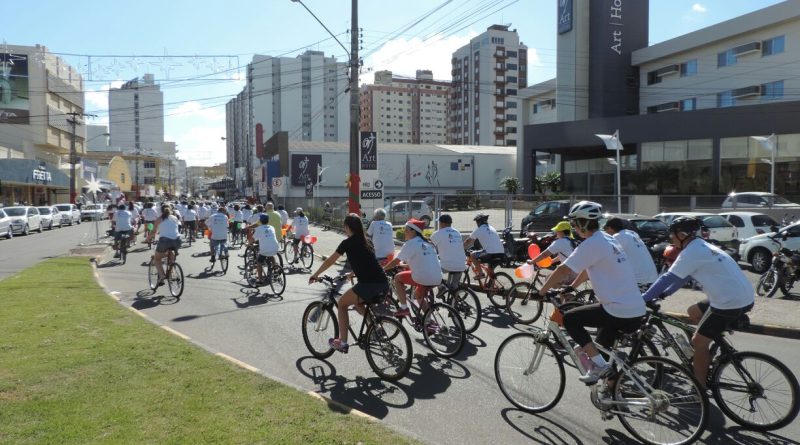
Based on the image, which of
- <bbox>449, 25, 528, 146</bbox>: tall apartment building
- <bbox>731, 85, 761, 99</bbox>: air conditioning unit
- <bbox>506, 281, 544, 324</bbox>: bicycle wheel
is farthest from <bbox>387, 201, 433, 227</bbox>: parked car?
<bbox>449, 25, 528, 146</bbox>: tall apartment building

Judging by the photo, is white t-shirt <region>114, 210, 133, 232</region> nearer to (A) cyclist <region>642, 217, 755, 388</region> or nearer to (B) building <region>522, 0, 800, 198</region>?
(A) cyclist <region>642, 217, 755, 388</region>

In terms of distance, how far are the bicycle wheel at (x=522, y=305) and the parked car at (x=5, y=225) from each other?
93.7ft

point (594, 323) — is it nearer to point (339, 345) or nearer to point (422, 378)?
point (422, 378)

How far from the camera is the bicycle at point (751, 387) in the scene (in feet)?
15.2

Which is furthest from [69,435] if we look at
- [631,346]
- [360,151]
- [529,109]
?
[529,109]

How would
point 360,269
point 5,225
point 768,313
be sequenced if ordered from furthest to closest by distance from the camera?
1. point 5,225
2. point 768,313
3. point 360,269

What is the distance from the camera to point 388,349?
603cm

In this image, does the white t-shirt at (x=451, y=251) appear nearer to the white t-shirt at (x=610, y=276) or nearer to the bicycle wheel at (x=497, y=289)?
the bicycle wheel at (x=497, y=289)

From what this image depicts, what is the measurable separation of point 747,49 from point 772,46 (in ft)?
5.25

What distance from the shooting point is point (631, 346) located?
502cm

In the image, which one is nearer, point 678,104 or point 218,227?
point 218,227

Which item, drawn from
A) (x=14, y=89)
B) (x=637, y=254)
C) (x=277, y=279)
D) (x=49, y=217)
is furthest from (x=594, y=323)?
(x=14, y=89)

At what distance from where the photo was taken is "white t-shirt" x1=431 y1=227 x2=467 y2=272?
333 inches

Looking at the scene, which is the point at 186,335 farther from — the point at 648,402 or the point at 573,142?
the point at 573,142
